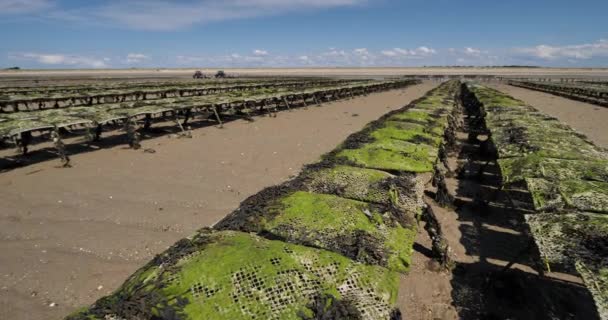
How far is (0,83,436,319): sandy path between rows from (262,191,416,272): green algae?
3245mm

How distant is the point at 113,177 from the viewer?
9.74 meters

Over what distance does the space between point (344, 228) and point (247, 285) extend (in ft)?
4.42

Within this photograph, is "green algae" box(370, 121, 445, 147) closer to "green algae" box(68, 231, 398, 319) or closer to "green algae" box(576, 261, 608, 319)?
"green algae" box(576, 261, 608, 319)

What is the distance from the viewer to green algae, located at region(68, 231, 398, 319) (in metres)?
2.45

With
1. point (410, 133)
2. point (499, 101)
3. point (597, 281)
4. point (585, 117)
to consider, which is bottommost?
point (585, 117)

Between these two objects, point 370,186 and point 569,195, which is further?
point 569,195

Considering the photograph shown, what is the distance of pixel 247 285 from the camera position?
102 inches

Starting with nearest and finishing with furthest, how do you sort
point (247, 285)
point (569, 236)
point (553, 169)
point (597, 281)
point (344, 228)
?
point (247, 285) → point (597, 281) → point (344, 228) → point (569, 236) → point (553, 169)

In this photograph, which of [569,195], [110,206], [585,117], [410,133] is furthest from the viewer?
[585,117]

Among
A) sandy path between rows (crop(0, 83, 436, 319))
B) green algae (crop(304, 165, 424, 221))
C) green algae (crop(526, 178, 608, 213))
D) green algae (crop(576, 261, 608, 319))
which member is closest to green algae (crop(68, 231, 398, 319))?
green algae (crop(304, 165, 424, 221))

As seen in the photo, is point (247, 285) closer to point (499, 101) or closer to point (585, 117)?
point (499, 101)

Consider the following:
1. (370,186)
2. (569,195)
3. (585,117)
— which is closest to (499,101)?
(585,117)

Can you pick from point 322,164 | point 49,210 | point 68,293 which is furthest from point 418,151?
point 49,210

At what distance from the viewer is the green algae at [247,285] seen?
2451 mm
